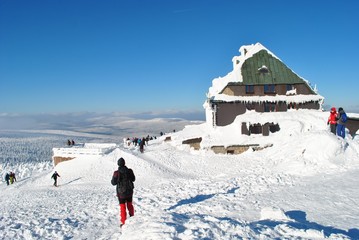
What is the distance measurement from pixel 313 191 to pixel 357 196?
6.06 feet

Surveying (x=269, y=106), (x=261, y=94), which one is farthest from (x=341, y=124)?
(x=261, y=94)

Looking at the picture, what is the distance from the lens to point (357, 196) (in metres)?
12.8

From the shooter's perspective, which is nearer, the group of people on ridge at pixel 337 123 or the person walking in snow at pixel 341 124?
the person walking in snow at pixel 341 124

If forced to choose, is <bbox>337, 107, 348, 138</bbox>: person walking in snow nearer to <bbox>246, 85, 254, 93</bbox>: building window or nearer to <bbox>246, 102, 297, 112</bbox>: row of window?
<bbox>246, 102, 297, 112</bbox>: row of window

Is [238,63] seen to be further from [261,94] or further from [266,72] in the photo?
[261,94]

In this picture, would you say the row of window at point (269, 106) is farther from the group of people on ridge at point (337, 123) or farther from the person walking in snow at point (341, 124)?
the person walking in snow at point (341, 124)

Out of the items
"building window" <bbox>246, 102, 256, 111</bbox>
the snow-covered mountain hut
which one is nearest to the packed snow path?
the snow-covered mountain hut

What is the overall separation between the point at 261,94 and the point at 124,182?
101ft

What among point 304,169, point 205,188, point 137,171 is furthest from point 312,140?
point 137,171

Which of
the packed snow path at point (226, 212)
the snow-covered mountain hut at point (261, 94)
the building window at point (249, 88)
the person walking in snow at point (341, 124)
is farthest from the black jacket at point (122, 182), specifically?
the building window at point (249, 88)

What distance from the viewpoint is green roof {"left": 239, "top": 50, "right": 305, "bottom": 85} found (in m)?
37.8

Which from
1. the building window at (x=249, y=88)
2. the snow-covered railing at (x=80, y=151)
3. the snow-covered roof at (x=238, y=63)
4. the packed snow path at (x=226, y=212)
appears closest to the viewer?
the packed snow path at (x=226, y=212)

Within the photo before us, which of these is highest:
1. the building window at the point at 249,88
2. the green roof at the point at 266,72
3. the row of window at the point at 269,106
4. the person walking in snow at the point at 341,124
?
the green roof at the point at 266,72

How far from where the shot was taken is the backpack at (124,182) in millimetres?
10062
